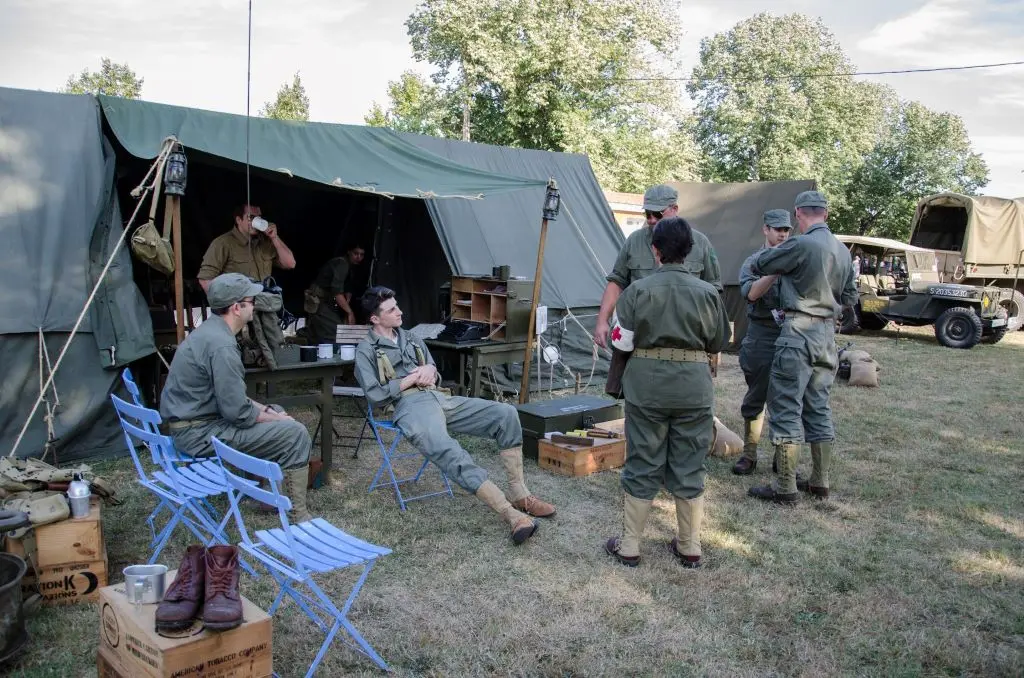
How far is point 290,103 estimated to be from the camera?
40.5 m

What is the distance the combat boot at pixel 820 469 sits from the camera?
14.2 ft

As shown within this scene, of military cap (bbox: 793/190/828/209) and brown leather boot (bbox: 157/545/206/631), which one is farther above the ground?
military cap (bbox: 793/190/828/209)

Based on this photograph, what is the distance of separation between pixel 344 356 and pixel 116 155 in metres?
2.27

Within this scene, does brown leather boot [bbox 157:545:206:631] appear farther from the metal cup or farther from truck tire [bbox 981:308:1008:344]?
truck tire [bbox 981:308:1008:344]

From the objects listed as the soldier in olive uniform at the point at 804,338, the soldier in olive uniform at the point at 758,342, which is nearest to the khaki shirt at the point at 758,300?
the soldier in olive uniform at the point at 758,342

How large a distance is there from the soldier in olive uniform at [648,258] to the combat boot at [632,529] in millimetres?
1214

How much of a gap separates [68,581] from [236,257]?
312cm

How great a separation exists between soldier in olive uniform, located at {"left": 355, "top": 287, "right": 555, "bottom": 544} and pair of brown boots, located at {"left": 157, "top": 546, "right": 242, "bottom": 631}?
162 centimetres

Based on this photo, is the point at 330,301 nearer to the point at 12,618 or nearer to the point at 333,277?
the point at 333,277

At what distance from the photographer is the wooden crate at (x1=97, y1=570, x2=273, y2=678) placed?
2055mm

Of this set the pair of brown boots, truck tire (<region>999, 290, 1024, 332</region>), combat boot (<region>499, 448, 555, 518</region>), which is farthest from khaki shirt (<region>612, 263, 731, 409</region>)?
truck tire (<region>999, 290, 1024, 332</region>)

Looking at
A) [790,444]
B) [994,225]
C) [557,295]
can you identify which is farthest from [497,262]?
[994,225]

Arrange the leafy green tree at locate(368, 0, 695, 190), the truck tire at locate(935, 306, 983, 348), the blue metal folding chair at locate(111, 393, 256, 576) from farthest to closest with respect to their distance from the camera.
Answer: the leafy green tree at locate(368, 0, 695, 190) → the truck tire at locate(935, 306, 983, 348) → the blue metal folding chair at locate(111, 393, 256, 576)

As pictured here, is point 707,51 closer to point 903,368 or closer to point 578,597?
point 903,368
